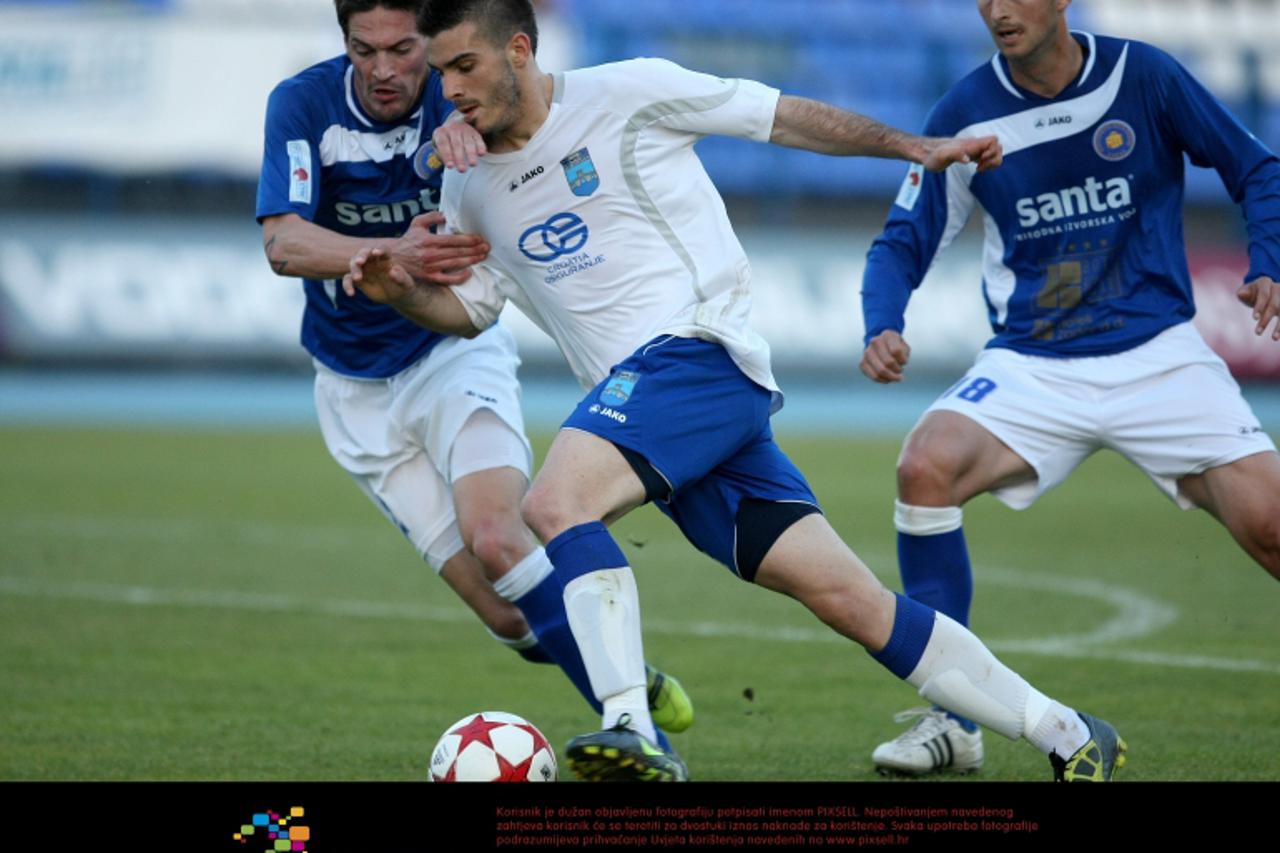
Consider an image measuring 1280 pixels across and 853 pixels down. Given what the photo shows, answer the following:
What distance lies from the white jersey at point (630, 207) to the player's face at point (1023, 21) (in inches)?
42.0

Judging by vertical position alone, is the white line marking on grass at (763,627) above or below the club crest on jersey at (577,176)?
below

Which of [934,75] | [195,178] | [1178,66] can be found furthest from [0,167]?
[1178,66]

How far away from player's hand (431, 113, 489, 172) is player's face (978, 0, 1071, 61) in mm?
1819

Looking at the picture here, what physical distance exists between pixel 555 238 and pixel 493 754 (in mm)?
1476

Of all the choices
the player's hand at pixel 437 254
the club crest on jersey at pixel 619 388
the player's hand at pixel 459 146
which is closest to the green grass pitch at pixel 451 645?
the club crest on jersey at pixel 619 388

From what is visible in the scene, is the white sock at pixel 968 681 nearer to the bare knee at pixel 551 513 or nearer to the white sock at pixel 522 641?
the bare knee at pixel 551 513

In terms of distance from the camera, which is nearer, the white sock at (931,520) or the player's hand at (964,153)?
the player's hand at (964,153)

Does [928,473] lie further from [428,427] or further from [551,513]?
[428,427]

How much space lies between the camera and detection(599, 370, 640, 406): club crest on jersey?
180 inches

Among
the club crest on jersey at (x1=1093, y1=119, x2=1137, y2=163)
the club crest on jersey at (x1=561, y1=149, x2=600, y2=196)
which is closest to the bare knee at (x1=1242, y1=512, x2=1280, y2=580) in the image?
the club crest on jersey at (x1=1093, y1=119, x2=1137, y2=163)

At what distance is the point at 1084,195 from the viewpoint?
5.67 meters

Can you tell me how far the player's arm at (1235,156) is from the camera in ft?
17.4

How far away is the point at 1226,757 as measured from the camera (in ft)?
17.4
